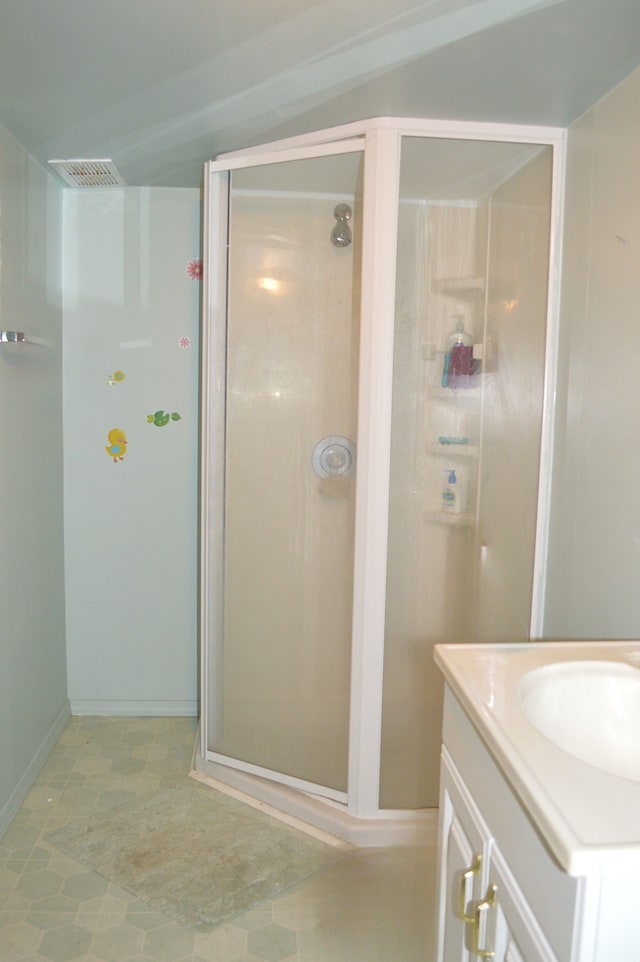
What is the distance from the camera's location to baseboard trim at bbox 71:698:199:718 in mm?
3129

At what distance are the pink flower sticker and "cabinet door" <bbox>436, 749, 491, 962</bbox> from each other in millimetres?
2186

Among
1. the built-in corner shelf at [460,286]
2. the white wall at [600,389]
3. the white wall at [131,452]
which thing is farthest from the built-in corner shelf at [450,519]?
the white wall at [131,452]

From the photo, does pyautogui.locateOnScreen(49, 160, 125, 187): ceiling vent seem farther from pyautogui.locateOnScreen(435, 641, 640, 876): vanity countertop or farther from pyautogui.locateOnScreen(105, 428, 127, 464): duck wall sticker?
pyautogui.locateOnScreen(435, 641, 640, 876): vanity countertop

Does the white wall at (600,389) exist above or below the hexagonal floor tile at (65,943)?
above

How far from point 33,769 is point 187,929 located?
3.19 ft

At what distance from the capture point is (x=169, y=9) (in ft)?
5.10

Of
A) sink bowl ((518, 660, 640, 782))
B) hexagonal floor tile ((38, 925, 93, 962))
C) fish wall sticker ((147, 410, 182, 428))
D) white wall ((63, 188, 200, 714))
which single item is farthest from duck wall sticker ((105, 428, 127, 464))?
sink bowl ((518, 660, 640, 782))

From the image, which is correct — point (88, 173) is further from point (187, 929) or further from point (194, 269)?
point (187, 929)

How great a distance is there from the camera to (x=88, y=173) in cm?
266

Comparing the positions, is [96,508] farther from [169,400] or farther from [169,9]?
[169,9]

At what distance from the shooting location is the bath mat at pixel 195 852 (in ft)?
6.63

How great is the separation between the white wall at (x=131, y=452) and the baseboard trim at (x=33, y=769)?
6.0 inches

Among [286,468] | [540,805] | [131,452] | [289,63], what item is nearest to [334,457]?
[286,468]

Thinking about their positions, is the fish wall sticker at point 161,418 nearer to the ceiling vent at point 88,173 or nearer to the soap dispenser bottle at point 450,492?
the ceiling vent at point 88,173
